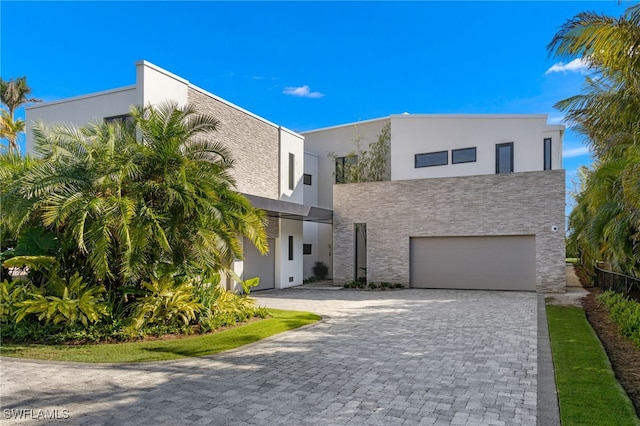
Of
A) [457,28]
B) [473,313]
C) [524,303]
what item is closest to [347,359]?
[473,313]

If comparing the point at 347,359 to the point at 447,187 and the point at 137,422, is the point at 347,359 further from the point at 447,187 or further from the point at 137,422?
the point at 447,187

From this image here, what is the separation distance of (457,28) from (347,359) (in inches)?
470

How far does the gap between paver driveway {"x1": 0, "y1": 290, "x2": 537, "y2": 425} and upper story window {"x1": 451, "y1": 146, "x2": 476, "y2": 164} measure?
39.2ft

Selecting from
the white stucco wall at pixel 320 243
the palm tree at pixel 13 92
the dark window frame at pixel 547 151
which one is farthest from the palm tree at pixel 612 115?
the palm tree at pixel 13 92

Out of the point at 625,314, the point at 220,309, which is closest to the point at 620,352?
the point at 625,314

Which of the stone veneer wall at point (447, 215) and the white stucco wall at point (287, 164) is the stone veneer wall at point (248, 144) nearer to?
the white stucco wall at point (287, 164)

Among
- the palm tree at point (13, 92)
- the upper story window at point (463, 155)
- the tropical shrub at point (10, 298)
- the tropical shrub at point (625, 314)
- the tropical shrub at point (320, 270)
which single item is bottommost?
the tropical shrub at point (320, 270)

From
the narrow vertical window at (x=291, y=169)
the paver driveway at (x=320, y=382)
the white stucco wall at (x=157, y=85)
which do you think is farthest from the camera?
the narrow vertical window at (x=291, y=169)

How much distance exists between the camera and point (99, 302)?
8992 mm

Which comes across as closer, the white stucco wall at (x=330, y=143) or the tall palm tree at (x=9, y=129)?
the tall palm tree at (x=9, y=129)

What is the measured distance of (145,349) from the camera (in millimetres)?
7934

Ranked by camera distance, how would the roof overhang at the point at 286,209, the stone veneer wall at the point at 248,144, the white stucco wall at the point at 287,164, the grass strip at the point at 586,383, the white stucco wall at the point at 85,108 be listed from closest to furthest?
the grass strip at the point at 586,383 < the white stucco wall at the point at 85,108 < the roof overhang at the point at 286,209 < the stone veneer wall at the point at 248,144 < the white stucco wall at the point at 287,164

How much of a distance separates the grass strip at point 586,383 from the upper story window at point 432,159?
1244cm

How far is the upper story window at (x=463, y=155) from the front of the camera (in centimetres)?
2053
